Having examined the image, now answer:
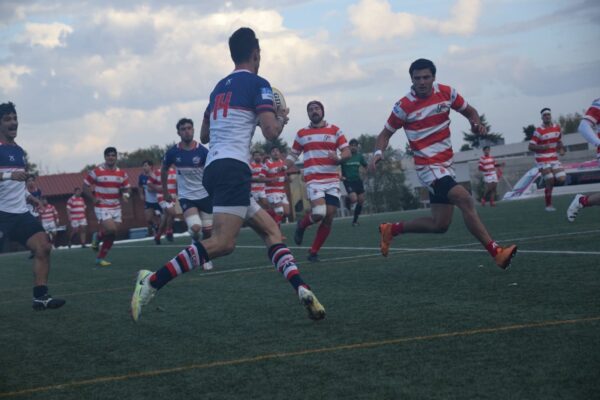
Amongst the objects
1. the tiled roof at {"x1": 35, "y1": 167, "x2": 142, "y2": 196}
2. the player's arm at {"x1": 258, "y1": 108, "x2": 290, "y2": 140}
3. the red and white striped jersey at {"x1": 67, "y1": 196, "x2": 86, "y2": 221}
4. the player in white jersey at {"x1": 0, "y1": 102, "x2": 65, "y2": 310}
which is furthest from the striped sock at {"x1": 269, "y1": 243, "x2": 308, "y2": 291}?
the tiled roof at {"x1": 35, "y1": 167, "x2": 142, "y2": 196}

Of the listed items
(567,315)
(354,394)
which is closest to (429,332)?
(567,315)

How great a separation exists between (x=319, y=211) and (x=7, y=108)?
492cm

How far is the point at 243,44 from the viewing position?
675cm

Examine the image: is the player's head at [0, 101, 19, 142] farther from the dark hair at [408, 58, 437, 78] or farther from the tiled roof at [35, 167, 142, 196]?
the tiled roof at [35, 167, 142, 196]

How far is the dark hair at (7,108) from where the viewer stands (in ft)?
30.4

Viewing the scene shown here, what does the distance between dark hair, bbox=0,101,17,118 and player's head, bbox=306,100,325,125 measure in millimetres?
4858

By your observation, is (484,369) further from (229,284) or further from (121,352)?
(229,284)

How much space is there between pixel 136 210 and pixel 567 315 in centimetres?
5943

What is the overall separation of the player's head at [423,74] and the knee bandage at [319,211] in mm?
3944

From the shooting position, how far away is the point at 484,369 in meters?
4.22

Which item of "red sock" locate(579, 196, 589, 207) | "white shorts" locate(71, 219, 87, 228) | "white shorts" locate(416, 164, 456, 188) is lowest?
"white shorts" locate(71, 219, 87, 228)

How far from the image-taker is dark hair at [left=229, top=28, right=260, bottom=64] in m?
6.74

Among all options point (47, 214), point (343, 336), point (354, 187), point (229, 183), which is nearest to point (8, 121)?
point (229, 183)

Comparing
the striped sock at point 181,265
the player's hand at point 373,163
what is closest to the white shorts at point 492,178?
the player's hand at point 373,163
